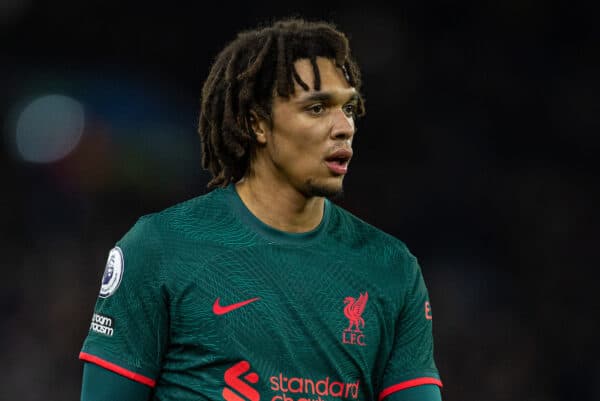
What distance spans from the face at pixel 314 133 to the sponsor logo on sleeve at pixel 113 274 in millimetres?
616

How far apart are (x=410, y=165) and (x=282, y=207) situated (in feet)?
19.5

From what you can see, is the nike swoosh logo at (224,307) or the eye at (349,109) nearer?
the nike swoosh logo at (224,307)

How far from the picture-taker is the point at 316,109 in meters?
3.28

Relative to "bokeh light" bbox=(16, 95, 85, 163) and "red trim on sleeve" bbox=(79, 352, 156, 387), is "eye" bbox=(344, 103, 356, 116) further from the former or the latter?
"bokeh light" bbox=(16, 95, 85, 163)

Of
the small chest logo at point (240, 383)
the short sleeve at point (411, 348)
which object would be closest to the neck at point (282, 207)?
the short sleeve at point (411, 348)

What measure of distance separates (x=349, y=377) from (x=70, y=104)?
6.86 metres

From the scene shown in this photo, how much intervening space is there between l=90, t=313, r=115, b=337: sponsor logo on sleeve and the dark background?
5.21 meters

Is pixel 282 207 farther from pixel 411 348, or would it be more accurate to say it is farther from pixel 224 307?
pixel 411 348

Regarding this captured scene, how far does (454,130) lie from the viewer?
9258 millimetres

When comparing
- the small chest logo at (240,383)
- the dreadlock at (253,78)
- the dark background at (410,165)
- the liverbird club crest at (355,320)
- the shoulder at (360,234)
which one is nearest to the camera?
the small chest logo at (240,383)

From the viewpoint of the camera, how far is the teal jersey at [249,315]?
3109mm

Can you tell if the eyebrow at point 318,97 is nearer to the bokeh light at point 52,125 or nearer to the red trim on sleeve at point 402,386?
the red trim on sleeve at point 402,386

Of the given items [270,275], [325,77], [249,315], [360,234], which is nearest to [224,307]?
[249,315]

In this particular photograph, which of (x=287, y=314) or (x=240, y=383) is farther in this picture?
(x=287, y=314)
